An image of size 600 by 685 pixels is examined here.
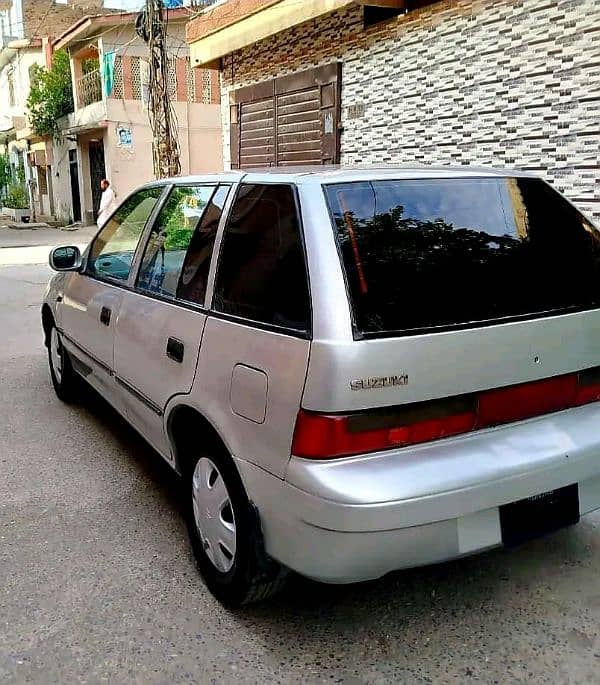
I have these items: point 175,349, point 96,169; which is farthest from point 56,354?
point 96,169

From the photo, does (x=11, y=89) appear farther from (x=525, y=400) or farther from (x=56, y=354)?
(x=525, y=400)

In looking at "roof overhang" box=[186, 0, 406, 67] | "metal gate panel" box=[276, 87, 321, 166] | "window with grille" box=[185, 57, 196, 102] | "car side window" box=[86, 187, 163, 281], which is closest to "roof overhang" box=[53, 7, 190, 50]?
"window with grille" box=[185, 57, 196, 102]

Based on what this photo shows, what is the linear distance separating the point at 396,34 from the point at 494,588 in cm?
758

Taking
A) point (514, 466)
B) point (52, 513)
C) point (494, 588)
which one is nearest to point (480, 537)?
point (514, 466)

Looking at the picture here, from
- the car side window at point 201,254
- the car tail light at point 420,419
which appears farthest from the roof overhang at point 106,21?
the car tail light at point 420,419

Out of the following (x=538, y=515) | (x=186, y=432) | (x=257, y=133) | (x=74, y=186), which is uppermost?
(x=257, y=133)

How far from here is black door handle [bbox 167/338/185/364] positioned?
2.89m

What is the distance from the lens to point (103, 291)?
399 centimetres

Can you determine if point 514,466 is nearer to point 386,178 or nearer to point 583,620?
point 583,620

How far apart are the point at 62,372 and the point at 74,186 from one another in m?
24.3

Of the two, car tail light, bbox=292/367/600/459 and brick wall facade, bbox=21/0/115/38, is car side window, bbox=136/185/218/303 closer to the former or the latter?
car tail light, bbox=292/367/600/459

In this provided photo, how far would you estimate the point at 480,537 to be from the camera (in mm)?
2318

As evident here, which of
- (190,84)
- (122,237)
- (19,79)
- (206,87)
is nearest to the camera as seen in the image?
(122,237)

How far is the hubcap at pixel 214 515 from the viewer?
2.66 m
